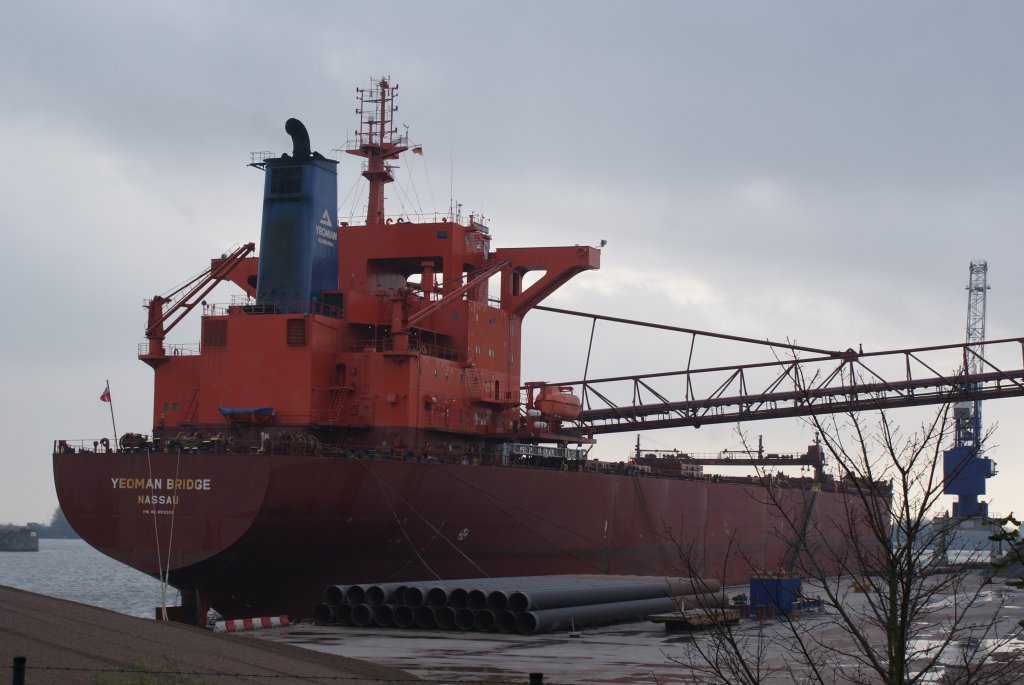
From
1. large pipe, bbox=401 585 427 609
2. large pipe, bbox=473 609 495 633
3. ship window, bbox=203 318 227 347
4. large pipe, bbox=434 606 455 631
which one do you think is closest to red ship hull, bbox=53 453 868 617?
large pipe, bbox=401 585 427 609

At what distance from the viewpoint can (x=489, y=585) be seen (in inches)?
1049

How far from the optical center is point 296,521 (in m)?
28.1

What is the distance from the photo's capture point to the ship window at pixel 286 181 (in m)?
32.3

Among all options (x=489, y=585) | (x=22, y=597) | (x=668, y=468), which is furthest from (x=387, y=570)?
(x=668, y=468)

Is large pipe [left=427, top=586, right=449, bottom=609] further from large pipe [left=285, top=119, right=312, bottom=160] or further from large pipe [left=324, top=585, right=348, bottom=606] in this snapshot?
large pipe [left=285, top=119, right=312, bottom=160]

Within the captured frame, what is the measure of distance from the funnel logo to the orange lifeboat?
912 centimetres

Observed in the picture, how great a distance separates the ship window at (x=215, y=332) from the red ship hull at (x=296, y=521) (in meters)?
4.24

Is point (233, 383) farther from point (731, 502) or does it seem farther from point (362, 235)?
point (731, 502)

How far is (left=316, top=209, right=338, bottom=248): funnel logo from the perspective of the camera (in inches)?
1286

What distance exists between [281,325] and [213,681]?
18432 millimetres

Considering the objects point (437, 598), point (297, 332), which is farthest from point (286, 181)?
point (437, 598)

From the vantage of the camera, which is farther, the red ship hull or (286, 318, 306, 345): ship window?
(286, 318, 306, 345): ship window

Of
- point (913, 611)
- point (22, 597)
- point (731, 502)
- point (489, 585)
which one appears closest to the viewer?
point (913, 611)

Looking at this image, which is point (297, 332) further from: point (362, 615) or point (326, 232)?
point (362, 615)
